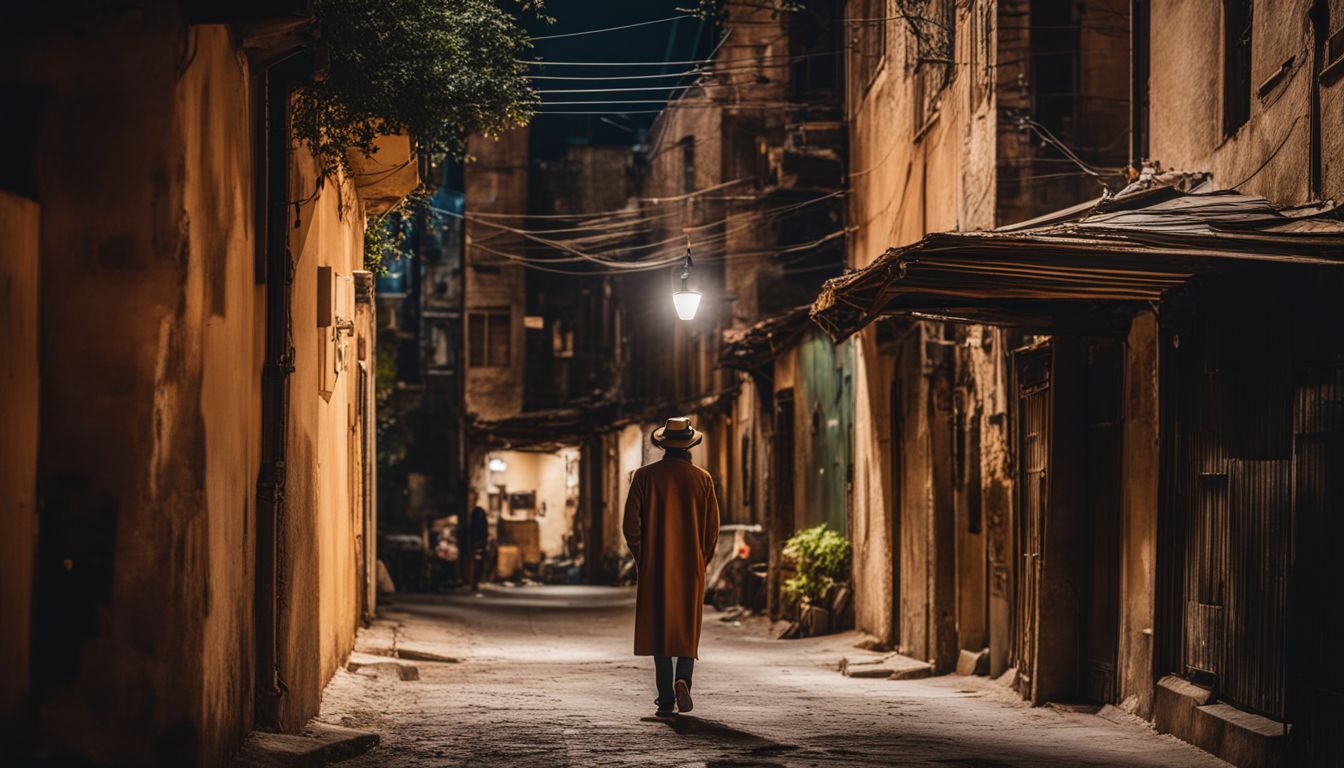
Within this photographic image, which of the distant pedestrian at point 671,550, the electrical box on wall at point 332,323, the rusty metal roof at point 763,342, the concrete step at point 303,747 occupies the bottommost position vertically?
the concrete step at point 303,747

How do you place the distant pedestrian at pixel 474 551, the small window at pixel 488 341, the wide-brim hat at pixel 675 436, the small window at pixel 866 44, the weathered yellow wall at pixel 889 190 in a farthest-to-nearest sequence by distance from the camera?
the small window at pixel 488 341 < the distant pedestrian at pixel 474 551 < the small window at pixel 866 44 < the weathered yellow wall at pixel 889 190 < the wide-brim hat at pixel 675 436

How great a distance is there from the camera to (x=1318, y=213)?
9.38 m

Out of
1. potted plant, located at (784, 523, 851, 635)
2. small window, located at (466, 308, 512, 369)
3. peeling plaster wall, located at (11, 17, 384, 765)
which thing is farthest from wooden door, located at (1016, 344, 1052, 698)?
small window, located at (466, 308, 512, 369)

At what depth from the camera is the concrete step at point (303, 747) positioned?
8.69 metres

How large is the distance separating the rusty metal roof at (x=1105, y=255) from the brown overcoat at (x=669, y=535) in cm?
175

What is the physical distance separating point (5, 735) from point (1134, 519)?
28.4ft

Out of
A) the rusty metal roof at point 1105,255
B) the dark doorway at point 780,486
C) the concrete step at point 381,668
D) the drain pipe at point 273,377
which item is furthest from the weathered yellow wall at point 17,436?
the dark doorway at point 780,486

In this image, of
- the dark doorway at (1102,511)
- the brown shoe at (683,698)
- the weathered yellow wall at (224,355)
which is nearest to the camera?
the weathered yellow wall at (224,355)

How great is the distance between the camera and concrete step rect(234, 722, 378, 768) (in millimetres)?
8688

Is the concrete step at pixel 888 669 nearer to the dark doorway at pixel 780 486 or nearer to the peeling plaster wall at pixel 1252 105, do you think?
the peeling plaster wall at pixel 1252 105

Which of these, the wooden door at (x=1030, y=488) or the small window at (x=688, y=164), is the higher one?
the small window at (x=688, y=164)

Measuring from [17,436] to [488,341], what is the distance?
152ft

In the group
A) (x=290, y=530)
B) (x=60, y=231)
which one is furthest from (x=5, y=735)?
(x=290, y=530)

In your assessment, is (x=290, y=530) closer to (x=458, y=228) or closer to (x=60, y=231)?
(x=60, y=231)
